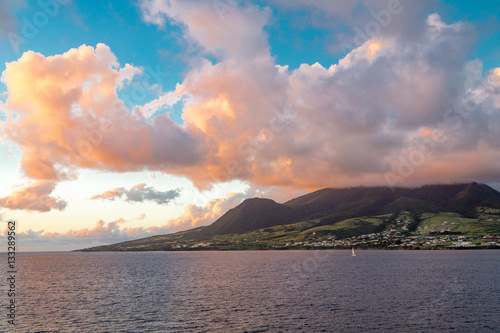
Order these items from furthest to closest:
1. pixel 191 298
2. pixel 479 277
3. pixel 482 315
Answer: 1. pixel 479 277
2. pixel 191 298
3. pixel 482 315

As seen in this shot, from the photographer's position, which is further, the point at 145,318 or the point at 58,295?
the point at 58,295

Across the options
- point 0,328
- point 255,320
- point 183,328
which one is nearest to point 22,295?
point 0,328

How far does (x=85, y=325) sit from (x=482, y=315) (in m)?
92.5

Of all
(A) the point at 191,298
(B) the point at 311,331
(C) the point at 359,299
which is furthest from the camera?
(A) the point at 191,298

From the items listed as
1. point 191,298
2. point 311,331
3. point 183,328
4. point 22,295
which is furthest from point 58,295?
point 311,331

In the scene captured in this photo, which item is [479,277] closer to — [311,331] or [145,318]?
[311,331]

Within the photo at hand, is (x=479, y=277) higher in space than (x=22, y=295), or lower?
lower

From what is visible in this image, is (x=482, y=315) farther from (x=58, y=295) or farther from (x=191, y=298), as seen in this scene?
(x=58, y=295)

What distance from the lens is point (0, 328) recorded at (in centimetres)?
7462

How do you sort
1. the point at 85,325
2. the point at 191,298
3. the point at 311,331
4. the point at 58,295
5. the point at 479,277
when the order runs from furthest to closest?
the point at 479,277
the point at 58,295
the point at 191,298
the point at 85,325
the point at 311,331

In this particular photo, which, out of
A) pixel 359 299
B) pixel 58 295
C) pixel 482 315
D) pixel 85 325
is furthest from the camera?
pixel 58 295

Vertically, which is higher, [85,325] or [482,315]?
[85,325]

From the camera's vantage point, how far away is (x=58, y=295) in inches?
4840

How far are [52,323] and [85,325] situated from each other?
853cm
